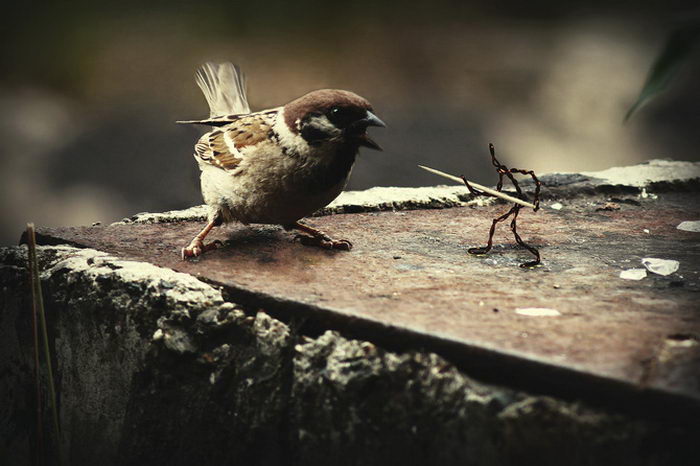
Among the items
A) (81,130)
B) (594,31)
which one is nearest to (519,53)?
(594,31)

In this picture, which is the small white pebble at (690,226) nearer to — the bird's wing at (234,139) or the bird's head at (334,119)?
the bird's head at (334,119)

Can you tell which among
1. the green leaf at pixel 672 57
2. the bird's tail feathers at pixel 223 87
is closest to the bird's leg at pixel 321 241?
the bird's tail feathers at pixel 223 87

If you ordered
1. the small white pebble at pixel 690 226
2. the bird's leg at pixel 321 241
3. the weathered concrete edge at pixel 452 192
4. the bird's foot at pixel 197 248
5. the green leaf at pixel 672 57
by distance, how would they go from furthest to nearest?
1. the weathered concrete edge at pixel 452 192
2. the small white pebble at pixel 690 226
3. the bird's leg at pixel 321 241
4. the bird's foot at pixel 197 248
5. the green leaf at pixel 672 57

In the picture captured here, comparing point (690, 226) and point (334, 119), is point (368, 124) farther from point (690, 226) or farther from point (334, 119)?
point (690, 226)

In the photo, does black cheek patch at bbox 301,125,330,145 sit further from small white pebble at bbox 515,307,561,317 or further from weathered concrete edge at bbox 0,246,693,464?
small white pebble at bbox 515,307,561,317

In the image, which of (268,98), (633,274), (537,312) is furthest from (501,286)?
(268,98)

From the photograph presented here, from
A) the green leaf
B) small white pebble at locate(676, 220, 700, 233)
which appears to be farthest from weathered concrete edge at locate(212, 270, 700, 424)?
small white pebble at locate(676, 220, 700, 233)
